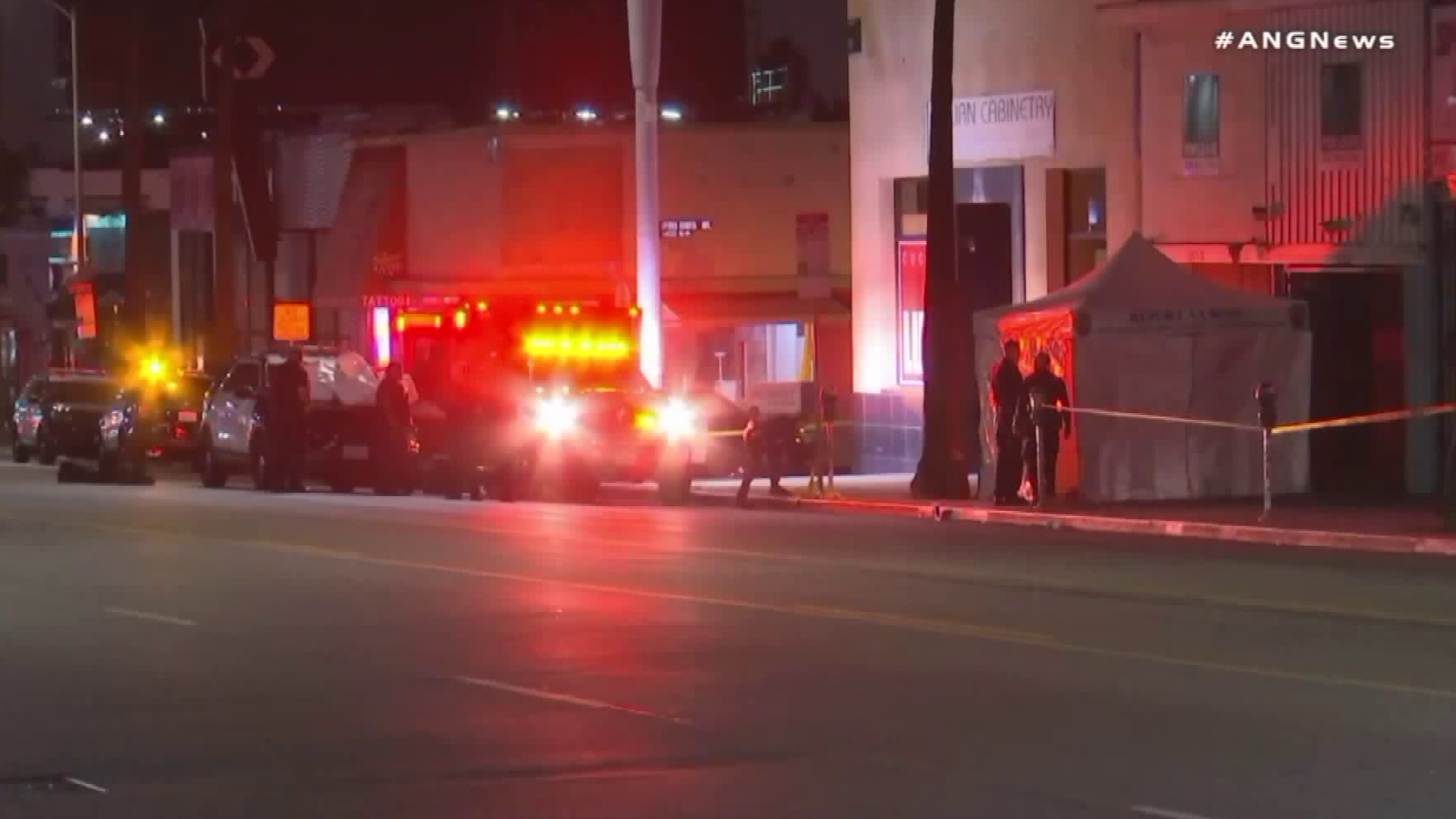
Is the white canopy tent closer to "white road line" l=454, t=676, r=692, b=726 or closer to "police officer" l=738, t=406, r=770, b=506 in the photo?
"police officer" l=738, t=406, r=770, b=506

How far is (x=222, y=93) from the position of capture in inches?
1833

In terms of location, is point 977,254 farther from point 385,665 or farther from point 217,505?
point 385,665

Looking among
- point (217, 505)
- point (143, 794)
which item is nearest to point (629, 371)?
point (217, 505)

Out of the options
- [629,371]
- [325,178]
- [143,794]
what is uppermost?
[325,178]

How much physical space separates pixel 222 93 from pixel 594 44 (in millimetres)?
17548

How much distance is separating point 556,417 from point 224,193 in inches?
653

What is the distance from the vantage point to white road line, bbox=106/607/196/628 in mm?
16281

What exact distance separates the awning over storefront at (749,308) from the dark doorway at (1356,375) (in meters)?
17.4

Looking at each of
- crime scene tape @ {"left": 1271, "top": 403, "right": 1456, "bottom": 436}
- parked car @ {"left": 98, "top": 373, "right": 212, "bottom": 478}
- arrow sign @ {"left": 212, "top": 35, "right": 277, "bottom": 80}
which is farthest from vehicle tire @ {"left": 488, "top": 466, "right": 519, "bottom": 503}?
arrow sign @ {"left": 212, "top": 35, "right": 277, "bottom": 80}

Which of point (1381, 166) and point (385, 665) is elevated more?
point (1381, 166)

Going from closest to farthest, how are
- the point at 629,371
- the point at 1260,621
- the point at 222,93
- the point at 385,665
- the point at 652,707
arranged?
the point at 652,707 < the point at 385,665 < the point at 1260,621 < the point at 629,371 < the point at 222,93

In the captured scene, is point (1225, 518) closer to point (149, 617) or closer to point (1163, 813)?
point (149, 617)

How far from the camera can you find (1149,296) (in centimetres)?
2750

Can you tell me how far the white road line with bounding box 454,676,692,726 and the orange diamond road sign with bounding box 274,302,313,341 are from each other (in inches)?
1331
